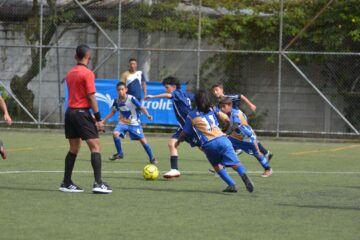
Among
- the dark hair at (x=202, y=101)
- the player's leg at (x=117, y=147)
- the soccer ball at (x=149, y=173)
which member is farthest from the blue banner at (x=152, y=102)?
the dark hair at (x=202, y=101)

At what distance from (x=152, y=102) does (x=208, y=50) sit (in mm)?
2247

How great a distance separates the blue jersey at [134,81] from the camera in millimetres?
23250

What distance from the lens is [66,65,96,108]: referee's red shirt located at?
39.9 ft

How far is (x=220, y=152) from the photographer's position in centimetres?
1274

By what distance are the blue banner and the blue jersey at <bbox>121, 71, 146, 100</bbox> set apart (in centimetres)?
320

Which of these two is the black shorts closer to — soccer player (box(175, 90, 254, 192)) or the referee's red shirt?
the referee's red shirt

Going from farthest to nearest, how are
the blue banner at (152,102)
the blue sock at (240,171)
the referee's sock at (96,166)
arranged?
the blue banner at (152,102) → the blue sock at (240,171) → the referee's sock at (96,166)

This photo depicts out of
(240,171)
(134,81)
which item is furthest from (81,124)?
(134,81)

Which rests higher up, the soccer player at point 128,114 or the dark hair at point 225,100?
the dark hair at point 225,100

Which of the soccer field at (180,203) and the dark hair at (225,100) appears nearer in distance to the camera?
the soccer field at (180,203)

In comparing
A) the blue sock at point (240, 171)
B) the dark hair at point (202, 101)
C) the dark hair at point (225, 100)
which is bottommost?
the blue sock at point (240, 171)

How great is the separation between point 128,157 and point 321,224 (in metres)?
9.97

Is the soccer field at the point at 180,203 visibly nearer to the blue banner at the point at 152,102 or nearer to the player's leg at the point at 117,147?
the player's leg at the point at 117,147

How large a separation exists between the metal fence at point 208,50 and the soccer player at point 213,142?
518 inches
